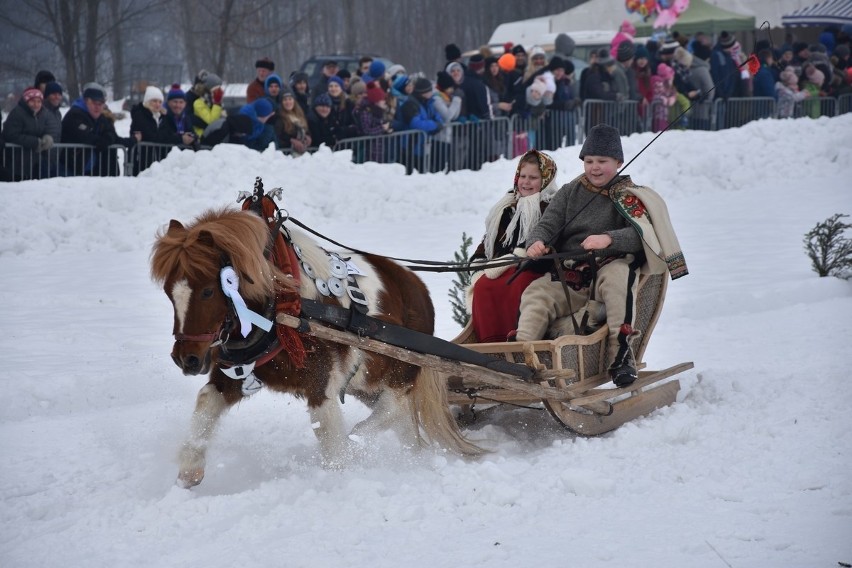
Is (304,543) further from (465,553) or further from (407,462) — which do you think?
(407,462)

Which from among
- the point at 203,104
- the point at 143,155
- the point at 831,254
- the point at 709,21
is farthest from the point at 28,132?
the point at 709,21

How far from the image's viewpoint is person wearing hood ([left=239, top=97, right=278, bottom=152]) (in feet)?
40.0

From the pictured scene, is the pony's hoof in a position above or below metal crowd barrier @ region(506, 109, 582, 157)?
below

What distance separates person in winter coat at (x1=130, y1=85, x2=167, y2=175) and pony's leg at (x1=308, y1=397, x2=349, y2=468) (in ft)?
25.1

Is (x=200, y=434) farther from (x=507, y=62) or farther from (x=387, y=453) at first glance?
(x=507, y=62)

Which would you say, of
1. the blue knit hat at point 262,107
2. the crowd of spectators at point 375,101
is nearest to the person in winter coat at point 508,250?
the crowd of spectators at point 375,101

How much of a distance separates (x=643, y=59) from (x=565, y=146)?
2.17 metres

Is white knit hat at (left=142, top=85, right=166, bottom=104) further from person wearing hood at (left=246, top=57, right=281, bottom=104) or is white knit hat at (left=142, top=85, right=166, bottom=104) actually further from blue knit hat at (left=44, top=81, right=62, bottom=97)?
person wearing hood at (left=246, top=57, right=281, bottom=104)

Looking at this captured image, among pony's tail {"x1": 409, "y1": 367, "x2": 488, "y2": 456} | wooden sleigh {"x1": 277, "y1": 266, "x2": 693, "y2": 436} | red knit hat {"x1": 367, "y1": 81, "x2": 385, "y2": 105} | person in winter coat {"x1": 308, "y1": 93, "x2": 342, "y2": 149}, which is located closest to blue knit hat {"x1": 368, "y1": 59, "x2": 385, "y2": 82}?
red knit hat {"x1": 367, "y1": 81, "x2": 385, "y2": 105}

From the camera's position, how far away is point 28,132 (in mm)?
10922

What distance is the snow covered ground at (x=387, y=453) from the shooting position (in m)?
3.89

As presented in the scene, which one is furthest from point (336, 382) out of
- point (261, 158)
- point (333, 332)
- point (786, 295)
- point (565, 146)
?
point (565, 146)

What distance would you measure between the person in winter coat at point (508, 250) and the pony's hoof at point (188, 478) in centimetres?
180

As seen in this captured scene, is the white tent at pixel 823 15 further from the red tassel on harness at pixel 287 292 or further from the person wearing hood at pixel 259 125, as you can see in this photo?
the red tassel on harness at pixel 287 292
